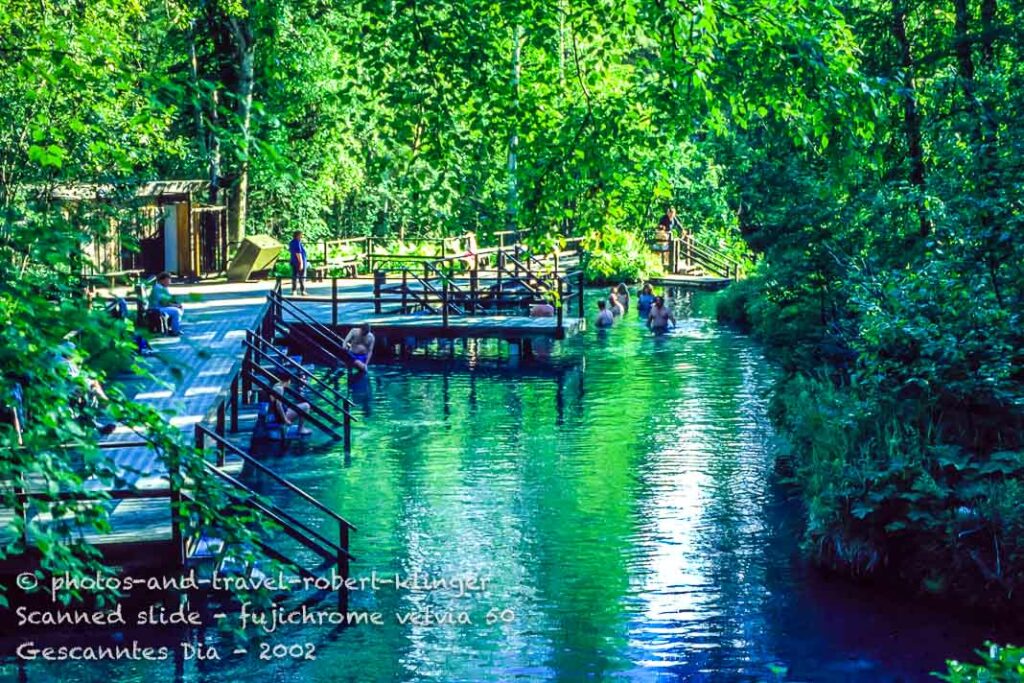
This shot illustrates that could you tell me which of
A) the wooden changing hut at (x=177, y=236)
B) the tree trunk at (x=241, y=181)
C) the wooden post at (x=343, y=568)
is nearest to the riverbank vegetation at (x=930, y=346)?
the wooden post at (x=343, y=568)

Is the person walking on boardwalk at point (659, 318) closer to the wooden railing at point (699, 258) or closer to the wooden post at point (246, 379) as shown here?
the wooden post at point (246, 379)

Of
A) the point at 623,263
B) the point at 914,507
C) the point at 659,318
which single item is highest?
the point at 623,263

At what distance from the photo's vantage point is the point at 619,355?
113 feet

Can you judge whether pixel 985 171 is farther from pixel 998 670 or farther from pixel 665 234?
pixel 665 234

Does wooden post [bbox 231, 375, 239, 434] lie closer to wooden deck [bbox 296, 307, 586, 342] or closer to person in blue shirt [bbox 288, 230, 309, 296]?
wooden deck [bbox 296, 307, 586, 342]

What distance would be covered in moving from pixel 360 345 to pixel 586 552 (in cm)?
1603

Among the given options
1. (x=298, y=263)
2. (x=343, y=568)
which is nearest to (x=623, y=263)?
(x=298, y=263)

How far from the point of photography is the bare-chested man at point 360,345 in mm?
31922

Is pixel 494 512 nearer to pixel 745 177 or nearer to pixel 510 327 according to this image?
pixel 745 177

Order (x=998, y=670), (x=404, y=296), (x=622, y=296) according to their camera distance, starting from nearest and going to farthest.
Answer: (x=998, y=670) → (x=404, y=296) → (x=622, y=296)

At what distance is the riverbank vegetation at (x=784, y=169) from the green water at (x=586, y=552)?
1136mm

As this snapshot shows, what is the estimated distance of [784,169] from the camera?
2130cm

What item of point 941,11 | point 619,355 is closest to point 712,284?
point 619,355

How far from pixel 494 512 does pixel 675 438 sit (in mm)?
5935
